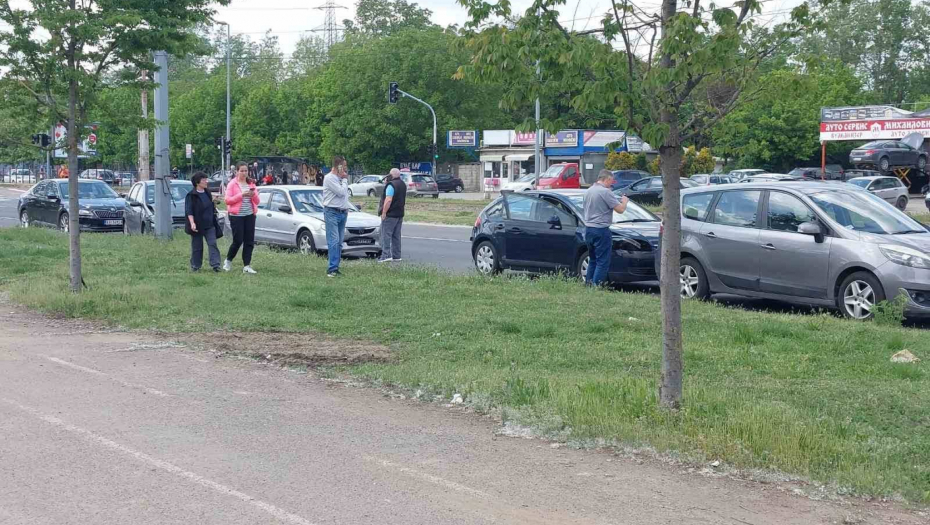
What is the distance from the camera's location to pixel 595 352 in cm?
957

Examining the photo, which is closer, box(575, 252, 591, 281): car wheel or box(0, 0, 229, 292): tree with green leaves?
box(0, 0, 229, 292): tree with green leaves

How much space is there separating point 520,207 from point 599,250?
105 inches

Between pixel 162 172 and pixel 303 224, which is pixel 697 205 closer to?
pixel 303 224

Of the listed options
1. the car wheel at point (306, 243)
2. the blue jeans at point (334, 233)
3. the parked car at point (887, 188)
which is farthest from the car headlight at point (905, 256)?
the parked car at point (887, 188)

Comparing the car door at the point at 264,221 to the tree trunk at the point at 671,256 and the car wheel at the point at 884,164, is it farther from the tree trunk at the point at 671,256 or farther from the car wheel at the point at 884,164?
the car wheel at the point at 884,164

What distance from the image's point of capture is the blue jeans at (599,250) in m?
14.5

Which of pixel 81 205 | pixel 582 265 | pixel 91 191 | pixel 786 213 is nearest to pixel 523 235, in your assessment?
pixel 582 265

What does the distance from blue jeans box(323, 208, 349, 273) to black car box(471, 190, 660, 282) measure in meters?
2.48

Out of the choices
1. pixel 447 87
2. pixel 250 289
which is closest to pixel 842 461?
pixel 250 289

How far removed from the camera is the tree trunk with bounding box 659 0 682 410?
6.96 m

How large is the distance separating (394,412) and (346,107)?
6813cm

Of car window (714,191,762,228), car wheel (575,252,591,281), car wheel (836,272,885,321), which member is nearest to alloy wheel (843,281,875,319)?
car wheel (836,272,885,321)

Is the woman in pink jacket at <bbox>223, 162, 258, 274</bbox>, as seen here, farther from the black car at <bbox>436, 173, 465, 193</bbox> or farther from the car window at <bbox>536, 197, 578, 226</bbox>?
the black car at <bbox>436, 173, 465, 193</bbox>

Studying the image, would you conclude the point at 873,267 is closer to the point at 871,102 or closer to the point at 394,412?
the point at 394,412
